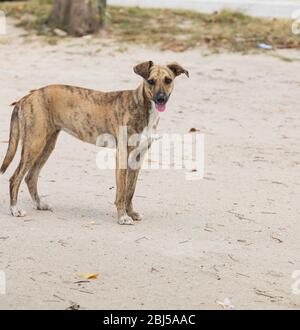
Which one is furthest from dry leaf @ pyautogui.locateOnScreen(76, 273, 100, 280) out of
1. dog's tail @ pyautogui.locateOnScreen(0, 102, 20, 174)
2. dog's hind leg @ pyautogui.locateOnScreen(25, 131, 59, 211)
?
dog's tail @ pyautogui.locateOnScreen(0, 102, 20, 174)

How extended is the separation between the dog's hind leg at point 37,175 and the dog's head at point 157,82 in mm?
947

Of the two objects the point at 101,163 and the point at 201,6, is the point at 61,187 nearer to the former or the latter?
the point at 101,163

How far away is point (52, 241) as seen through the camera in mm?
7672

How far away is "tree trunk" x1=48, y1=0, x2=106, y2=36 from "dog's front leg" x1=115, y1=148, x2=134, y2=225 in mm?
7444

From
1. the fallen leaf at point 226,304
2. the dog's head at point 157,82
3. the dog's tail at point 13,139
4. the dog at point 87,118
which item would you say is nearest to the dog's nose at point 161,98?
the dog's head at point 157,82

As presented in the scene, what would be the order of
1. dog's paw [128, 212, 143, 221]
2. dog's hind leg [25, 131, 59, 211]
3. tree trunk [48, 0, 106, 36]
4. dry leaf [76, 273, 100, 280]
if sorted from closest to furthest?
dry leaf [76, 273, 100, 280] → dog's paw [128, 212, 143, 221] → dog's hind leg [25, 131, 59, 211] → tree trunk [48, 0, 106, 36]

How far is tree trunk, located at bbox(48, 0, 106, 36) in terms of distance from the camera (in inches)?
608

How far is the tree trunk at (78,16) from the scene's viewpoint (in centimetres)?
1545

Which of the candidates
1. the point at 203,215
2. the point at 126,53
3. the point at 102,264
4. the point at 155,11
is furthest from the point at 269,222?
the point at 155,11

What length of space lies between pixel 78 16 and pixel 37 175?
7229 millimetres

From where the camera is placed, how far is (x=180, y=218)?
336 inches

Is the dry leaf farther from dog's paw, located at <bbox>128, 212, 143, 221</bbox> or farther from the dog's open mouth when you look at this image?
the dog's open mouth

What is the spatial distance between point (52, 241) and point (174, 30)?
8824 mm

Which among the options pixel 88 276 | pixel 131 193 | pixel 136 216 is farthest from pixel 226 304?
pixel 131 193
